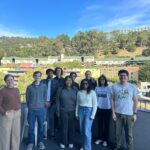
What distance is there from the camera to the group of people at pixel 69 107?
4.15 m

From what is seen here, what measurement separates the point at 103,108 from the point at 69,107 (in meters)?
0.59

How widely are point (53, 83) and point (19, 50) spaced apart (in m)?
91.0

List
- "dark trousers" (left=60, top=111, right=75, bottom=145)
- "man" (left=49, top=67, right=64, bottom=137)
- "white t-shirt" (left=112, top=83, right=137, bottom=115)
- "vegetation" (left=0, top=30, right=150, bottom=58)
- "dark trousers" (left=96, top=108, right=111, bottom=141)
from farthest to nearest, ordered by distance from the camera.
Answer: "vegetation" (left=0, top=30, right=150, bottom=58), "man" (left=49, top=67, right=64, bottom=137), "dark trousers" (left=96, top=108, right=111, bottom=141), "dark trousers" (left=60, top=111, right=75, bottom=145), "white t-shirt" (left=112, top=83, right=137, bottom=115)

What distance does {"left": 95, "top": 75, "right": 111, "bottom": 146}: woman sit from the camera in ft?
16.2

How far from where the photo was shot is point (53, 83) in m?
5.30

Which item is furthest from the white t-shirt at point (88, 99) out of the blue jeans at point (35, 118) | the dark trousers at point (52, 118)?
the dark trousers at point (52, 118)

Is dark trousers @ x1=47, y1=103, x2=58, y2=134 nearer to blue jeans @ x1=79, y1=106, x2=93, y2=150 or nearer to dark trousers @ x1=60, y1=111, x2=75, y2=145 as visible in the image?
dark trousers @ x1=60, y1=111, x2=75, y2=145

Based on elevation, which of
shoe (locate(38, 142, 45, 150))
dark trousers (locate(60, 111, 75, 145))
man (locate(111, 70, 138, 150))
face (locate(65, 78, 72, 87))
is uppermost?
face (locate(65, 78, 72, 87))

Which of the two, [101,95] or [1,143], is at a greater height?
[101,95]

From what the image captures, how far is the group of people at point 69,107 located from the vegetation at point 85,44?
84.6 meters

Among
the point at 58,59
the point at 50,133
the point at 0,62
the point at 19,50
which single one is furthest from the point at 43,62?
the point at 50,133

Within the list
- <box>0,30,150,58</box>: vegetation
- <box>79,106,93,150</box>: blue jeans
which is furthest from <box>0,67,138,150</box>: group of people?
<box>0,30,150,58</box>: vegetation

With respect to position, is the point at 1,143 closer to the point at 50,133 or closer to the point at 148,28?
the point at 50,133

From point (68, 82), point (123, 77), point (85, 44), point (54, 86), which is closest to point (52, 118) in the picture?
point (54, 86)
